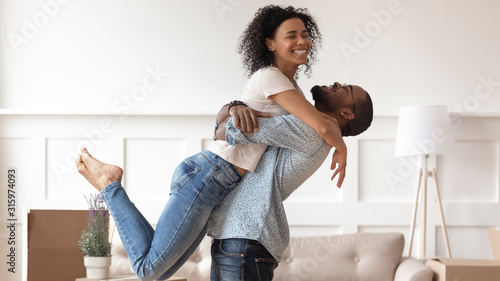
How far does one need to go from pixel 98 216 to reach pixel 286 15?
5.33 feet

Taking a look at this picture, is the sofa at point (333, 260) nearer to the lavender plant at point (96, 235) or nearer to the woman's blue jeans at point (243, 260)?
the lavender plant at point (96, 235)

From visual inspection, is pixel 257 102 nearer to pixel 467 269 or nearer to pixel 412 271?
pixel 467 269

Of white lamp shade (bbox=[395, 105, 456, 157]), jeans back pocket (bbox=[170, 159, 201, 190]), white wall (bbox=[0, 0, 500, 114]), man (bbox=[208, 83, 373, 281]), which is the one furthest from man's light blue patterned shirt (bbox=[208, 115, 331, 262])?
white wall (bbox=[0, 0, 500, 114])

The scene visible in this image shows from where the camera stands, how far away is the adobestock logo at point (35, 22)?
4.04 m

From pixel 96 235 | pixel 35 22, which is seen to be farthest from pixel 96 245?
pixel 35 22

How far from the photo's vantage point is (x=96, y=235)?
9.75 feet

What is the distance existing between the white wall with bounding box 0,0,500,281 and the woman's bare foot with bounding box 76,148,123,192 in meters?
2.07

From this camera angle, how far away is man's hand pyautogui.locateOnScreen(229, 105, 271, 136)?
64.3 inches

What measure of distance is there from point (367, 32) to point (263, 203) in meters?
2.59

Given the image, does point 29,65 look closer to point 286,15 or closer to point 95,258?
point 95,258

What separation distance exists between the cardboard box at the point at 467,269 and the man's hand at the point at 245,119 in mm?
1624

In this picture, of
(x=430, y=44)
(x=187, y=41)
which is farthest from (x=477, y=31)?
(x=187, y=41)

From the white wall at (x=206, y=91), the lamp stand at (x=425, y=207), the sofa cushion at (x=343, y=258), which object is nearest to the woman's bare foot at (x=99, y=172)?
the sofa cushion at (x=343, y=258)

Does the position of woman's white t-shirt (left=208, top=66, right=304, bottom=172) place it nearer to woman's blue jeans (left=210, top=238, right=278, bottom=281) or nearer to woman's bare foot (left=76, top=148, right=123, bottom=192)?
woman's blue jeans (left=210, top=238, right=278, bottom=281)
